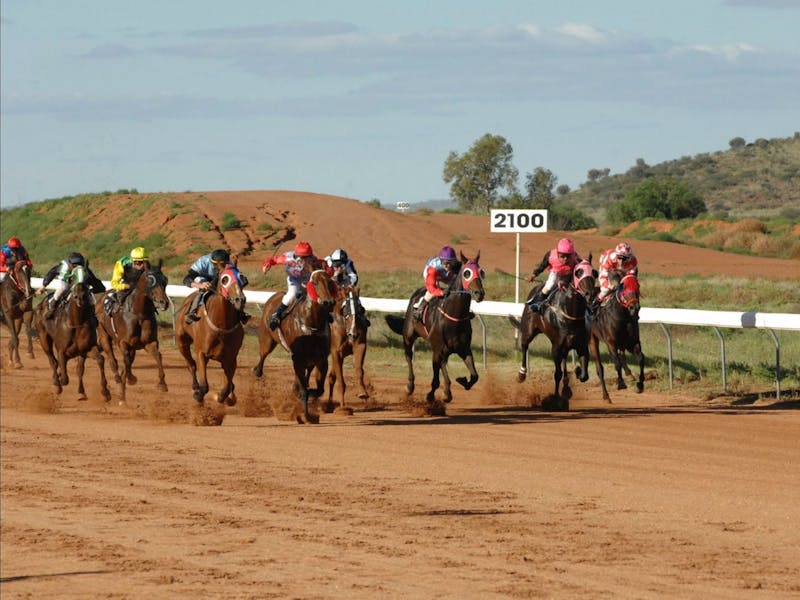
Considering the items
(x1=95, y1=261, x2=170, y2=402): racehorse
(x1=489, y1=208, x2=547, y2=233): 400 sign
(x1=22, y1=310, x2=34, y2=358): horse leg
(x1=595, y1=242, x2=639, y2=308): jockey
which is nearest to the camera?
(x1=95, y1=261, x2=170, y2=402): racehorse

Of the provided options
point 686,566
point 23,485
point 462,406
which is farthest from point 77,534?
point 462,406

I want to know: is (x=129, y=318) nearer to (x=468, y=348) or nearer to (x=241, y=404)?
(x=241, y=404)

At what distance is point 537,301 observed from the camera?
62.5 feet

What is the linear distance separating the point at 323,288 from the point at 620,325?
4606 millimetres

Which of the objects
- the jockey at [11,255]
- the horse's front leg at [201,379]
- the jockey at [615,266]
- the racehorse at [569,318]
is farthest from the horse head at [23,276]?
the jockey at [615,266]

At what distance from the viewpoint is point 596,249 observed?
5509 cm

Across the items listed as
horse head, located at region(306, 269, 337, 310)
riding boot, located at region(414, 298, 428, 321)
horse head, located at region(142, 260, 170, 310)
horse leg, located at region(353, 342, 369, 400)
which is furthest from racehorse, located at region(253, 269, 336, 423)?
riding boot, located at region(414, 298, 428, 321)

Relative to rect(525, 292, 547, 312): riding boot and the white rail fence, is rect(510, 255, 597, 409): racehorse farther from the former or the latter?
the white rail fence

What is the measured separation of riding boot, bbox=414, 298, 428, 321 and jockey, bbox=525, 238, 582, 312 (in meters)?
1.36

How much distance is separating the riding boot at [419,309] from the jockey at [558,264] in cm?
136

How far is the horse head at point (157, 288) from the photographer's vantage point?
18.3 meters

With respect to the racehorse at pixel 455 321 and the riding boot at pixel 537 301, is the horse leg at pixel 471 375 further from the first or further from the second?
the riding boot at pixel 537 301

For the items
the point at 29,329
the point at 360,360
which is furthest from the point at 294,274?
the point at 29,329

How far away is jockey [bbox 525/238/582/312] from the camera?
18422 mm
